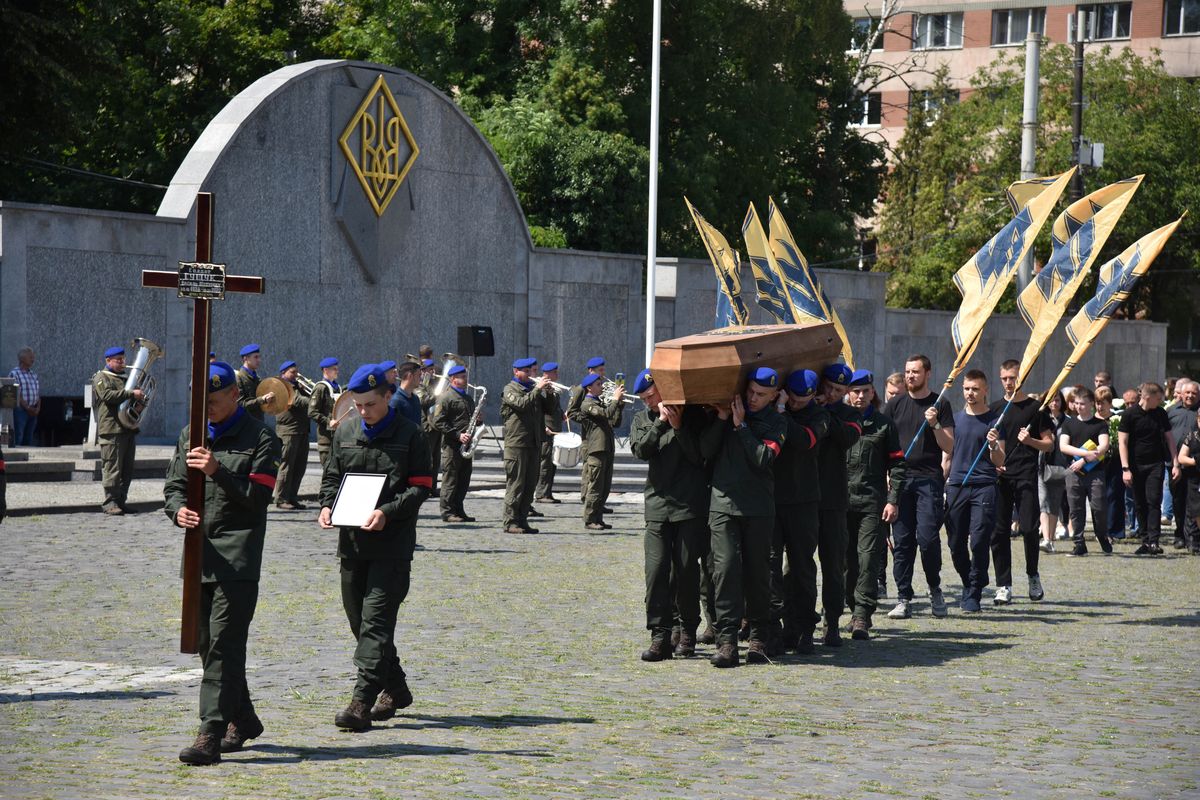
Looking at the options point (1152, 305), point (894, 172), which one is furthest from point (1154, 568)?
point (1152, 305)

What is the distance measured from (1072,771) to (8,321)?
832 inches

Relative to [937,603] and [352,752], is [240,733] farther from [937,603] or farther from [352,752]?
[937,603]

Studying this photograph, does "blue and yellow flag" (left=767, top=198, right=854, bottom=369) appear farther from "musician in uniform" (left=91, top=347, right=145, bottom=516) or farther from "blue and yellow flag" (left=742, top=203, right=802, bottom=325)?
"musician in uniform" (left=91, top=347, right=145, bottom=516)

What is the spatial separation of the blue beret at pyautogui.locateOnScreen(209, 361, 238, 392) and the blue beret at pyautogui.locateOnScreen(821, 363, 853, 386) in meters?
4.59

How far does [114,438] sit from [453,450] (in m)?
3.77

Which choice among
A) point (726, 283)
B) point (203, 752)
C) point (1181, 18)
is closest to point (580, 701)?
point (203, 752)

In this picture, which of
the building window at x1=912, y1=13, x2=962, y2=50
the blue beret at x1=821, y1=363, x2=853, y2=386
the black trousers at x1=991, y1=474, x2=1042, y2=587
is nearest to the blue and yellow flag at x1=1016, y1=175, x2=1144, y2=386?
the black trousers at x1=991, y1=474, x2=1042, y2=587

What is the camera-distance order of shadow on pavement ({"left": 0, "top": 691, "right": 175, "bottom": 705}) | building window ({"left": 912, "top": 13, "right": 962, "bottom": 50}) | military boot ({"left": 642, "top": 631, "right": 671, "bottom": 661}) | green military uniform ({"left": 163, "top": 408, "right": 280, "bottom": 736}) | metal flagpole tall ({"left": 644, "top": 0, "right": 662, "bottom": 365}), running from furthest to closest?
building window ({"left": 912, "top": 13, "right": 962, "bottom": 50})
metal flagpole tall ({"left": 644, "top": 0, "right": 662, "bottom": 365})
military boot ({"left": 642, "top": 631, "right": 671, "bottom": 661})
shadow on pavement ({"left": 0, "top": 691, "right": 175, "bottom": 705})
green military uniform ({"left": 163, "top": 408, "right": 280, "bottom": 736})

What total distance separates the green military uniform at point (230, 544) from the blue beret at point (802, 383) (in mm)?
3935

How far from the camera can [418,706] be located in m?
8.79

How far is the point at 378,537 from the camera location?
8336 mm

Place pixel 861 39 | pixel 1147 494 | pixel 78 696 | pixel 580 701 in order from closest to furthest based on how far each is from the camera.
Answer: pixel 78 696
pixel 580 701
pixel 1147 494
pixel 861 39

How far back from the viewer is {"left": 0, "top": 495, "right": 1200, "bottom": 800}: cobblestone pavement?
719 cm

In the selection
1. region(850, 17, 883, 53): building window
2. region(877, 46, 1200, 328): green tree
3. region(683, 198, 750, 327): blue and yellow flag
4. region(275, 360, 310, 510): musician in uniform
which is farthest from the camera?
region(877, 46, 1200, 328): green tree
